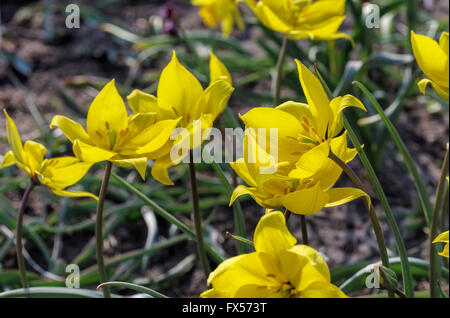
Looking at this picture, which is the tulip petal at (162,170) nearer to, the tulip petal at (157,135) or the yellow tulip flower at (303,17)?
the tulip petal at (157,135)

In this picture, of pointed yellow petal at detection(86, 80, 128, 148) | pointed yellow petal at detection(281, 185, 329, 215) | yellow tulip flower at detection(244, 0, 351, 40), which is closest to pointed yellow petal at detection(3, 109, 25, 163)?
pointed yellow petal at detection(86, 80, 128, 148)

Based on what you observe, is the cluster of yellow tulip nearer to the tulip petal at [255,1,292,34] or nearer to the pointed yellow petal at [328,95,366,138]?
the pointed yellow petal at [328,95,366,138]

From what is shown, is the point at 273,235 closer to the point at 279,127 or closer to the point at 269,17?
the point at 279,127

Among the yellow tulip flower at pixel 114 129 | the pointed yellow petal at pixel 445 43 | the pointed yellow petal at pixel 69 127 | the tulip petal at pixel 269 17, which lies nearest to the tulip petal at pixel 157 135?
the yellow tulip flower at pixel 114 129

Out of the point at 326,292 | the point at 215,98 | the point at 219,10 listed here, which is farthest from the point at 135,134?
the point at 219,10

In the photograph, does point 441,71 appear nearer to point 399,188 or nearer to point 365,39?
point 399,188

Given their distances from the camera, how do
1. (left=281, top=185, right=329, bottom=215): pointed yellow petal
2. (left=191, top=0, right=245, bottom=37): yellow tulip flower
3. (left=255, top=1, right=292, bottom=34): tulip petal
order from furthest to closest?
(left=191, top=0, right=245, bottom=37): yellow tulip flower, (left=255, top=1, right=292, bottom=34): tulip petal, (left=281, top=185, right=329, bottom=215): pointed yellow petal
